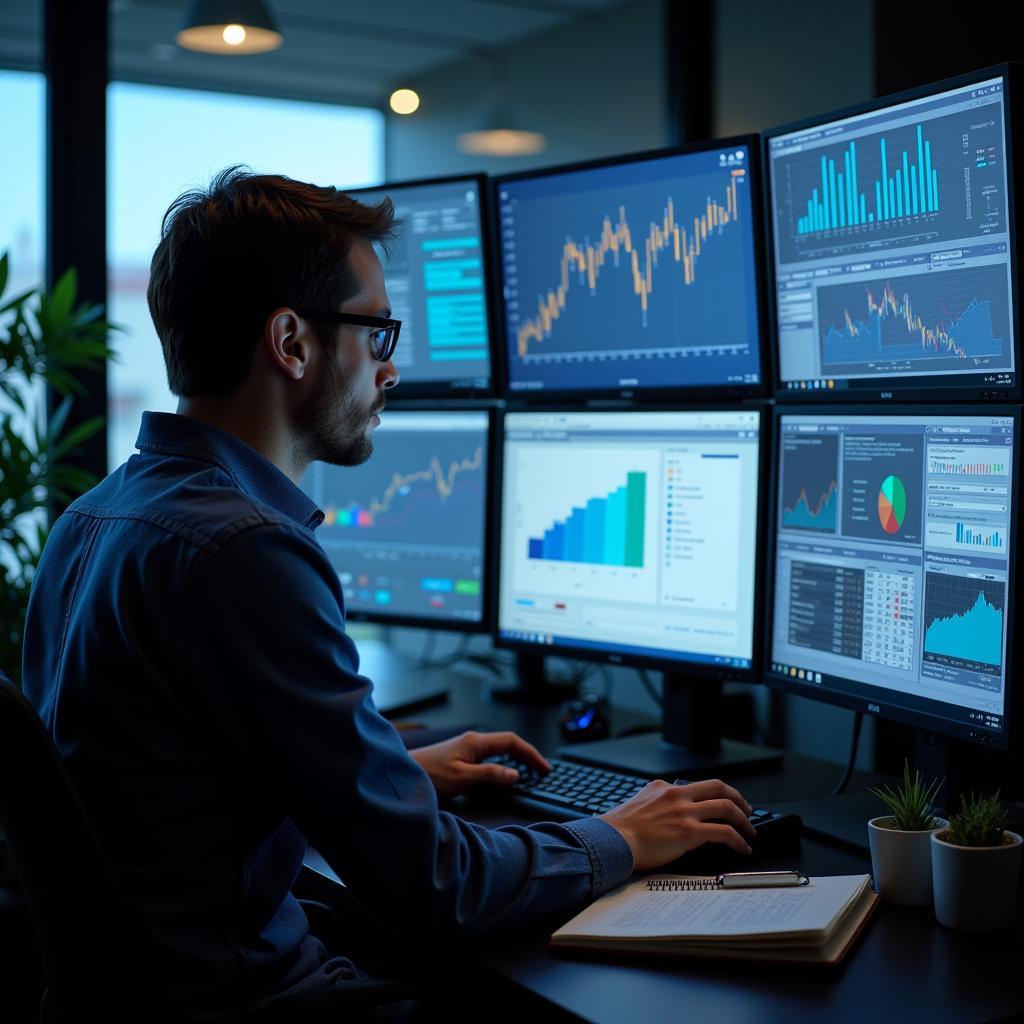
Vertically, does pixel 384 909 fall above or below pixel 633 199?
below

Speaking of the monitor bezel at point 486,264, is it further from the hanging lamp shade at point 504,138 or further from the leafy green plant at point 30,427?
the hanging lamp shade at point 504,138

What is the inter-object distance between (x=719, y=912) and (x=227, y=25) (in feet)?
8.14

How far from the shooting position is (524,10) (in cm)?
446

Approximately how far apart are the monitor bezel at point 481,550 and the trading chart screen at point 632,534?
59mm

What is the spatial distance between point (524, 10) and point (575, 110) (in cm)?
38

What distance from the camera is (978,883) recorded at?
1150 millimetres

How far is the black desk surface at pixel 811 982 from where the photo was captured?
1.01m

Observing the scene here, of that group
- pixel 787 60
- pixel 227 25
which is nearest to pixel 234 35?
pixel 227 25

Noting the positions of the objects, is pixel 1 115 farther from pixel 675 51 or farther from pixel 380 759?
pixel 380 759

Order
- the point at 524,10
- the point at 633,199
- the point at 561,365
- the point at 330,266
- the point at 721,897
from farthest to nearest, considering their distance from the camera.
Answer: the point at 524,10, the point at 561,365, the point at 633,199, the point at 330,266, the point at 721,897

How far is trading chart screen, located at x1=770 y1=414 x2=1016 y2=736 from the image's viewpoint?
4.41 ft

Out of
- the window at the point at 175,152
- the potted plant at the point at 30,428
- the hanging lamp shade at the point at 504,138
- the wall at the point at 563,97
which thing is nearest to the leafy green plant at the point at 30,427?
the potted plant at the point at 30,428

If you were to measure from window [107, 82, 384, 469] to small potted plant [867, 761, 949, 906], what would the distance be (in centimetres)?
208

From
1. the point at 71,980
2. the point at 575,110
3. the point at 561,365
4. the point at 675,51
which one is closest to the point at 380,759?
the point at 71,980
